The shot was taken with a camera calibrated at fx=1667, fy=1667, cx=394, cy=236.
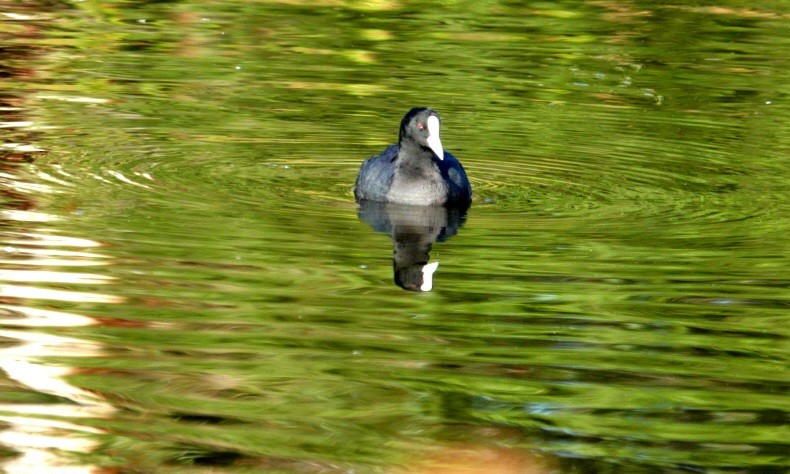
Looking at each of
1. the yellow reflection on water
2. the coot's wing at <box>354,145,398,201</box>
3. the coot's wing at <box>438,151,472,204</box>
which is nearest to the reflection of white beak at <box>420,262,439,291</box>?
the yellow reflection on water

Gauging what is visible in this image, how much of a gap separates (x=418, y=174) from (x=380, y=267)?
181 centimetres

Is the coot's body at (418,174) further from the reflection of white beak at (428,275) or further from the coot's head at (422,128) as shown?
the reflection of white beak at (428,275)

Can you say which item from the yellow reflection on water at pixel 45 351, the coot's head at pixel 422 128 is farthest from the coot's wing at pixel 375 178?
the yellow reflection on water at pixel 45 351

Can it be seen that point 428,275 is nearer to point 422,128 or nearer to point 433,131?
point 433,131

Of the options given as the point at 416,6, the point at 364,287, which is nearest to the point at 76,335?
the point at 364,287

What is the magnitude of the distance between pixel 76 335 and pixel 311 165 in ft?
13.9

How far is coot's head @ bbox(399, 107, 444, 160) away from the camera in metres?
9.60

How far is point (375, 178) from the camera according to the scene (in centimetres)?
966

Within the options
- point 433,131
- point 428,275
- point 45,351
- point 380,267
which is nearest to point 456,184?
point 433,131

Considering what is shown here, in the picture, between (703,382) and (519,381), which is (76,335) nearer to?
(519,381)

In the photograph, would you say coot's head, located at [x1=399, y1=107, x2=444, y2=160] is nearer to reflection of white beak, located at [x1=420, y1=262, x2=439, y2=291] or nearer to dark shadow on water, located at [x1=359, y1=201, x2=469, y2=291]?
dark shadow on water, located at [x1=359, y1=201, x2=469, y2=291]

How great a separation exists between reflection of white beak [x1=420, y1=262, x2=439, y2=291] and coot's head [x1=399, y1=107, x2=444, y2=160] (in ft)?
5.60

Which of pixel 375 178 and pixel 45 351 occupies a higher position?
pixel 45 351

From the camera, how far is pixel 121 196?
9242mm
